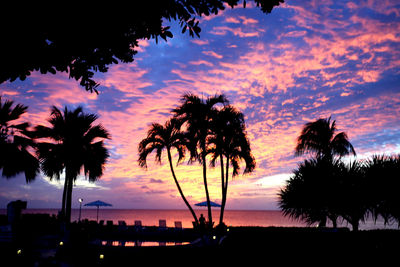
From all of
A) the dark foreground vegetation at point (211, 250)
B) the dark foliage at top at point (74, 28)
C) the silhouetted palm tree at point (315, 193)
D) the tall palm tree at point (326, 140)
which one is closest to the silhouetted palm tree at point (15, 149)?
the dark foreground vegetation at point (211, 250)

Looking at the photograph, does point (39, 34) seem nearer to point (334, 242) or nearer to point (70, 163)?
point (334, 242)

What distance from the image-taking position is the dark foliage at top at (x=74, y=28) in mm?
2543

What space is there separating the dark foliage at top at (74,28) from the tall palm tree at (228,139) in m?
13.9

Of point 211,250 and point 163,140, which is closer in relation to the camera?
point 211,250

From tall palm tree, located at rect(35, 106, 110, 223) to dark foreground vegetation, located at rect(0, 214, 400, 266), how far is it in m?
3.73

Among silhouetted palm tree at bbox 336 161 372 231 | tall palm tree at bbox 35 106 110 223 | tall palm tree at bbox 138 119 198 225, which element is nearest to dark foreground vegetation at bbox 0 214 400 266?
silhouetted palm tree at bbox 336 161 372 231

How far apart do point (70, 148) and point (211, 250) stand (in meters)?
10.6

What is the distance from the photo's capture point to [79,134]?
17047 mm

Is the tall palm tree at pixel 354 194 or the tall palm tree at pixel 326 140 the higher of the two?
the tall palm tree at pixel 326 140

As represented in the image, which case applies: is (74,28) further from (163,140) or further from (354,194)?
(163,140)

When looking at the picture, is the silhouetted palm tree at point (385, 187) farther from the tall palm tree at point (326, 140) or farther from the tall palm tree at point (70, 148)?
the tall palm tree at point (70, 148)

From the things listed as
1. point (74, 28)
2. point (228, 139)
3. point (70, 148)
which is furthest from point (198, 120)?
point (74, 28)

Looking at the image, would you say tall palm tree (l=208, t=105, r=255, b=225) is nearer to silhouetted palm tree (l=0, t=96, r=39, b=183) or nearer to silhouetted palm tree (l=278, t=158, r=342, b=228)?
silhouetted palm tree (l=278, t=158, r=342, b=228)

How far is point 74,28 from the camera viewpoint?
9.33ft
